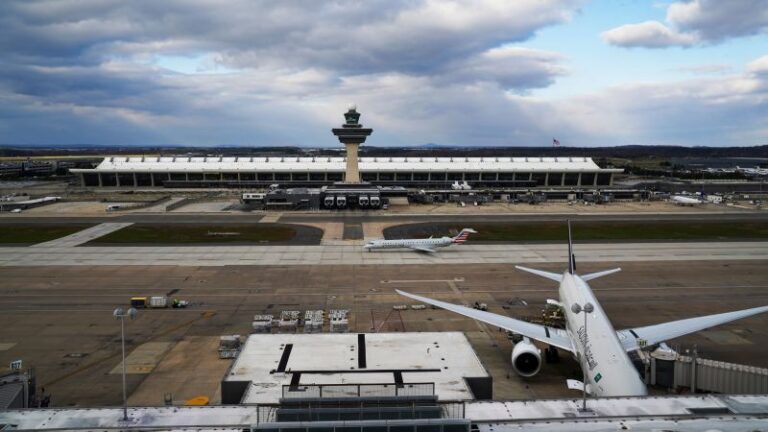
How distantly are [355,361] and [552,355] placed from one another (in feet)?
62.5

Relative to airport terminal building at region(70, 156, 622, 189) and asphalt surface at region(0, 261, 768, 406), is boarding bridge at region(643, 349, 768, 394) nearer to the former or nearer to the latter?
asphalt surface at region(0, 261, 768, 406)

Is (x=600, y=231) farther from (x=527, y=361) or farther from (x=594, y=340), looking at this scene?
(x=594, y=340)

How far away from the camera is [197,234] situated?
100000mm

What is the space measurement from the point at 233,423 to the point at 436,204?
134 m

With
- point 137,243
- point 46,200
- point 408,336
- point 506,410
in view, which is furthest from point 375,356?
point 46,200

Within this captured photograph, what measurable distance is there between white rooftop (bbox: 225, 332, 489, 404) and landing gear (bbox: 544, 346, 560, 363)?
11.4 meters

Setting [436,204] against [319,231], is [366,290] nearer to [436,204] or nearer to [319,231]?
[319,231]

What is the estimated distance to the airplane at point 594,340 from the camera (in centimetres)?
3034

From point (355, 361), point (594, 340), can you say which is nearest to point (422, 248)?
point (594, 340)

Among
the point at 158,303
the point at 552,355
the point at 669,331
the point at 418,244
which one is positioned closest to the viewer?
the point at 669,331

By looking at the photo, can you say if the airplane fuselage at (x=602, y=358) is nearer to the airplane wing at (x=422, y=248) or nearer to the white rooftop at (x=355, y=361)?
the white rooftop at (x=355, y=361)

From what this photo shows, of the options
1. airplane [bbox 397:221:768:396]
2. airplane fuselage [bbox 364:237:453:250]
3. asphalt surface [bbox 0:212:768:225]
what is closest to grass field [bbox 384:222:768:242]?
asphalt surface [bbox 0:212:768:225]

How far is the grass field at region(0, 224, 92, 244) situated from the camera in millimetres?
94312

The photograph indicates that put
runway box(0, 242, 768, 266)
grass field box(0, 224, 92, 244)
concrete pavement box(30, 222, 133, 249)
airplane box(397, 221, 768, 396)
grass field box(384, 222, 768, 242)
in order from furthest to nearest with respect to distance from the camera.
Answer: grass field box(384, 222, 768, 242) < grass field box(0, 224, 92, 244) < concrete pavement box(30, 222, 133, 249) < runway box(0, 242, 768, 266) < airplane box(397, 221, 768, 396)
